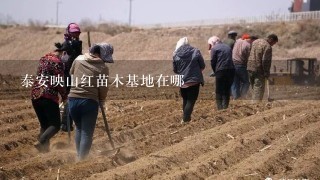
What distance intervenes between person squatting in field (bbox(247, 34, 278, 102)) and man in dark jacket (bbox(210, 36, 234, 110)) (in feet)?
2.44

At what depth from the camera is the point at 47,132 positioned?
7.67 meters

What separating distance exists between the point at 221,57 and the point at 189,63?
4.63 feet

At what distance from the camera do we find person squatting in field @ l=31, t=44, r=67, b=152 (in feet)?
25.2

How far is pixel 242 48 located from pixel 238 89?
38.2 inches

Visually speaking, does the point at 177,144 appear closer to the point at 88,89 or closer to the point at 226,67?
the point at 88,89

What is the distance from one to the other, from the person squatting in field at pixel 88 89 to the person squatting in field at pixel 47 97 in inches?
27.9

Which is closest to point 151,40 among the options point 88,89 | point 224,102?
point 224,102

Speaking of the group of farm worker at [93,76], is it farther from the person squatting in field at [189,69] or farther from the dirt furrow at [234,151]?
the dirt furrow at [234,151]

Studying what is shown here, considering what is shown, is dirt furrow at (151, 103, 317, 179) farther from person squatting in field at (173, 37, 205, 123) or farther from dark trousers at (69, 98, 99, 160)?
dark trousers at (69, 98, 99, 160)

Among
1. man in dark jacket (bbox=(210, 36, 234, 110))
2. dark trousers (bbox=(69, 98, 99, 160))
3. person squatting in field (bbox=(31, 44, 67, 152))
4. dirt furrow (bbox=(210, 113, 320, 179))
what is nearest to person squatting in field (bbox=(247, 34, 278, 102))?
man in dark jacket (bbox=(210, 36, 234, 110))

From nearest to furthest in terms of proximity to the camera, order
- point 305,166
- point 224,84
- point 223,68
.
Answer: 1. point 305,166
2. point 223,68
3. point 224,84

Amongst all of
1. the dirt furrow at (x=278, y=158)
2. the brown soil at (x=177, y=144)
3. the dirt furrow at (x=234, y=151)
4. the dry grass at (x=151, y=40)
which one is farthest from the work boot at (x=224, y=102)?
the dry grass at (x=151, y=40)

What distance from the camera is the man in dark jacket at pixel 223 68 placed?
10.7 metres

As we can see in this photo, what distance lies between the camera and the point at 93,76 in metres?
6.93
